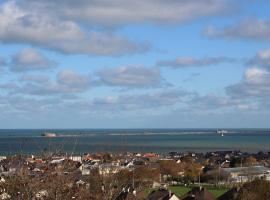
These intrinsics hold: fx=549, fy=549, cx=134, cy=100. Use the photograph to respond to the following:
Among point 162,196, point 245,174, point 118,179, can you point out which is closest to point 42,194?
point 118,179

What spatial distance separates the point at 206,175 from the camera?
60469mm

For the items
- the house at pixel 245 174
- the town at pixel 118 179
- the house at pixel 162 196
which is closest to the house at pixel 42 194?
the town at pixel 118 179

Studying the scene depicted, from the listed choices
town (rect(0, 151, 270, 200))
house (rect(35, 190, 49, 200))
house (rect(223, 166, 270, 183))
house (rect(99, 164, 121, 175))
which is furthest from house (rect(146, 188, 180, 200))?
house (rect(35, 190, 49, 200))

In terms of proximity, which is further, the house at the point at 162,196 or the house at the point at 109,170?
the house at the point at 162,196

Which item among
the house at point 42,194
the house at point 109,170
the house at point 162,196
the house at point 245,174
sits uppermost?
the house at point 42,194

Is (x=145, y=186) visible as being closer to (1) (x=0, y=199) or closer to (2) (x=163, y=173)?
(2) (x=163, y=173)

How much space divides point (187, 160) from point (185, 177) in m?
14.6

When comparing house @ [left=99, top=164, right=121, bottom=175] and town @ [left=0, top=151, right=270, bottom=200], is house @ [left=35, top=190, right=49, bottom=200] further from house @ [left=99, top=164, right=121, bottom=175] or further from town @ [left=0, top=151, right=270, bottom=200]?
house @ [left=99, top=164, right=121, bottom=175]

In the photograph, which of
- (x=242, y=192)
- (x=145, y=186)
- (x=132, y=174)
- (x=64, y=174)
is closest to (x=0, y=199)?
(x=64, y=174)

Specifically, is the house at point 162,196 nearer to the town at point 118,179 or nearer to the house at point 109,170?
the town at point 118,179

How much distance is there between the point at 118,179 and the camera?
2314 centimetres

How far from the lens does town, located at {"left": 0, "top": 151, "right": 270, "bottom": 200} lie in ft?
33.9

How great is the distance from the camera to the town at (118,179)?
1032 cm

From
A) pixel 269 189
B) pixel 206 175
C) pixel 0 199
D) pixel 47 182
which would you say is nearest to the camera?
pixel 47 182
